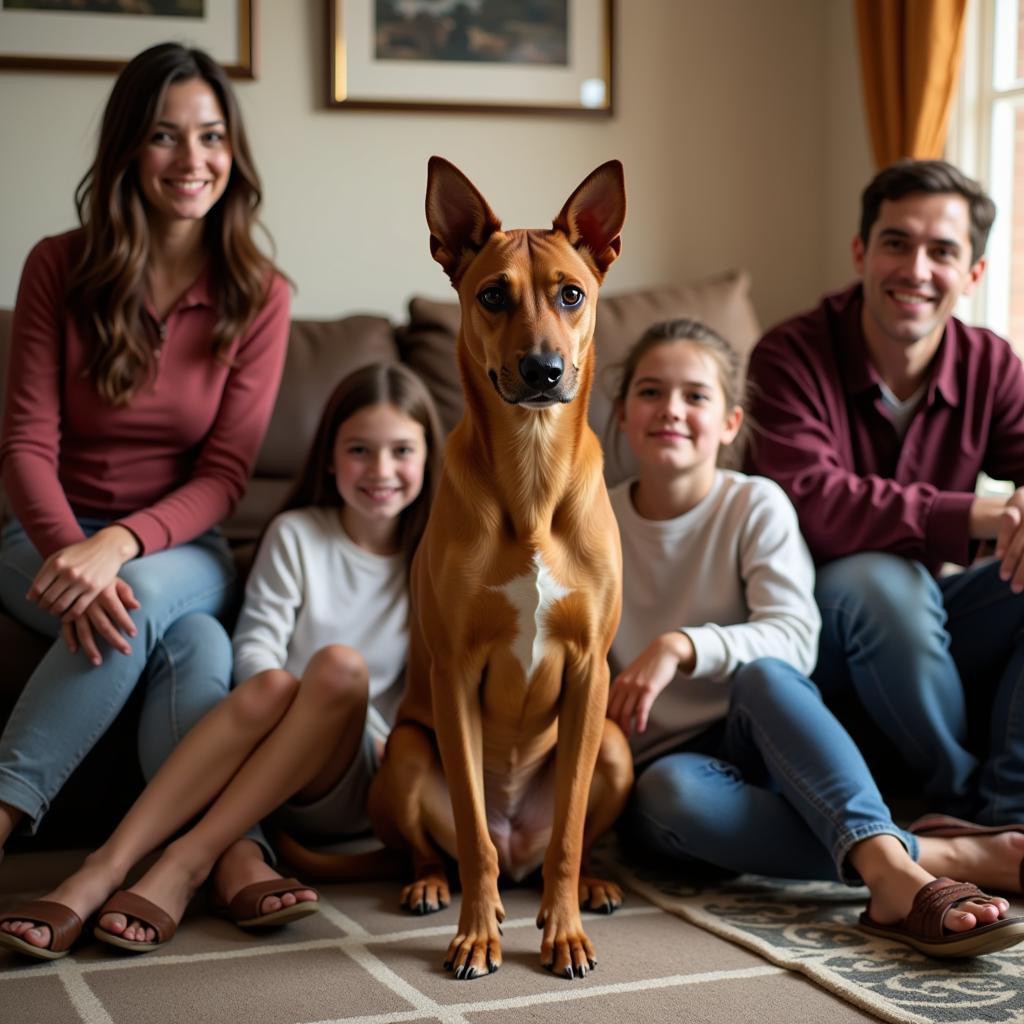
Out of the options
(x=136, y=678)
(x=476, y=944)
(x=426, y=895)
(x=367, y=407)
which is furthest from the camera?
(x=367, y=407)

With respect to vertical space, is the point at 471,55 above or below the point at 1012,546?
above

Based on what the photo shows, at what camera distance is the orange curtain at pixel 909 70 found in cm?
315

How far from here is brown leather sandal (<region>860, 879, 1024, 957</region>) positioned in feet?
5.16

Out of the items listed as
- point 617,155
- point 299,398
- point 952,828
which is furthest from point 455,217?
point 617,155

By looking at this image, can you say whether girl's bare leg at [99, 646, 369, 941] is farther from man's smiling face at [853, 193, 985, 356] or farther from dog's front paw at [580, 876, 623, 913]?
man's smiling face at [853, 193, 985, 356]

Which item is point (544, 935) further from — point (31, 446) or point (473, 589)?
point (31, 446)

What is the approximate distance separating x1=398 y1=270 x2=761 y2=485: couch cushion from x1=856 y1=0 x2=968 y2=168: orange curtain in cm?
53

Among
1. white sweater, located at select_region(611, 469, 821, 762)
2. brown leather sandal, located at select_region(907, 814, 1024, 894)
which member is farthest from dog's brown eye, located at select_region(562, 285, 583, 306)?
brown leather sandal, located at select_region(907, 814, 1024, 894)

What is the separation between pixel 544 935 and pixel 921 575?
3.01 ft

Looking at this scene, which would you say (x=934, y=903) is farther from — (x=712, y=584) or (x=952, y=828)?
(x=712, y=584)

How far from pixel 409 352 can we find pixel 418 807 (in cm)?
145

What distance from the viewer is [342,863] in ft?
6.69

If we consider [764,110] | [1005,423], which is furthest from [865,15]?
[1005,423]

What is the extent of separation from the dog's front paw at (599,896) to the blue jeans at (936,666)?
56 cm
